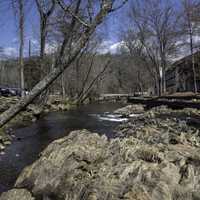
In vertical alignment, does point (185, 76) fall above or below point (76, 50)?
above

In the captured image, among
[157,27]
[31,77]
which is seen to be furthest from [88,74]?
[157,27]

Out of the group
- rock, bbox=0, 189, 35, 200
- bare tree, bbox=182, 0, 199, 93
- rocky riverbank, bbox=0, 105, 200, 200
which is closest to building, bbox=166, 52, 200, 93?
bare tree, bbox=182, 0, 199, 93

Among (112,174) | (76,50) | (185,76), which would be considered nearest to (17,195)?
(112,174)

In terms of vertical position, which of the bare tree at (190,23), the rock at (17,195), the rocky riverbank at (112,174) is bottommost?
the rock at (17,195)

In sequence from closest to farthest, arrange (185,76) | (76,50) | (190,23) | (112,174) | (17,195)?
(76,50) → (112,174) → (17,195) → (190,23) → (185,76)

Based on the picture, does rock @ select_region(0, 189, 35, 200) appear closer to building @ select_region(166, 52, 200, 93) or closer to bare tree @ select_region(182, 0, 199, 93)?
bare tree @ select_region(182, 0, 199, 93)

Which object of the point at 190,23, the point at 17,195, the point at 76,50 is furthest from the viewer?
the point at 190,23

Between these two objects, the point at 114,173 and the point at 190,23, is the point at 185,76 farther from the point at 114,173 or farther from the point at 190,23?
the point at 114,173

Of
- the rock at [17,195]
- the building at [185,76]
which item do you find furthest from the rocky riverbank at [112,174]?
the building at [185,76]

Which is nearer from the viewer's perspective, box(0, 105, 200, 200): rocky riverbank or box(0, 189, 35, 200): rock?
box(0, 105, 200, 200): rocky riverbank

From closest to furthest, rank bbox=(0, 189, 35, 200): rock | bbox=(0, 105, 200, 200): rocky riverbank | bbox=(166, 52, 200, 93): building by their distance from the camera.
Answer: bbox=(0, 105, 200, 200): rocky riverbank → bbox=(0, 189, 35, 200): rock → bbox=(166, 52, 200, 93): building

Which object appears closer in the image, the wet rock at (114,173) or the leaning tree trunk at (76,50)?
the leaning tree trunk at (76,50)

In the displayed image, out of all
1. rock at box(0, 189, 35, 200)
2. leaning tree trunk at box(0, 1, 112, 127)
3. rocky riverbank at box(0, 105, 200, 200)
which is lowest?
rock at box(0, 189, 35, 200)

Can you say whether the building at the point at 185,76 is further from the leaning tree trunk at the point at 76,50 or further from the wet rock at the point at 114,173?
the leaning tree trunk at the point at 76,50
